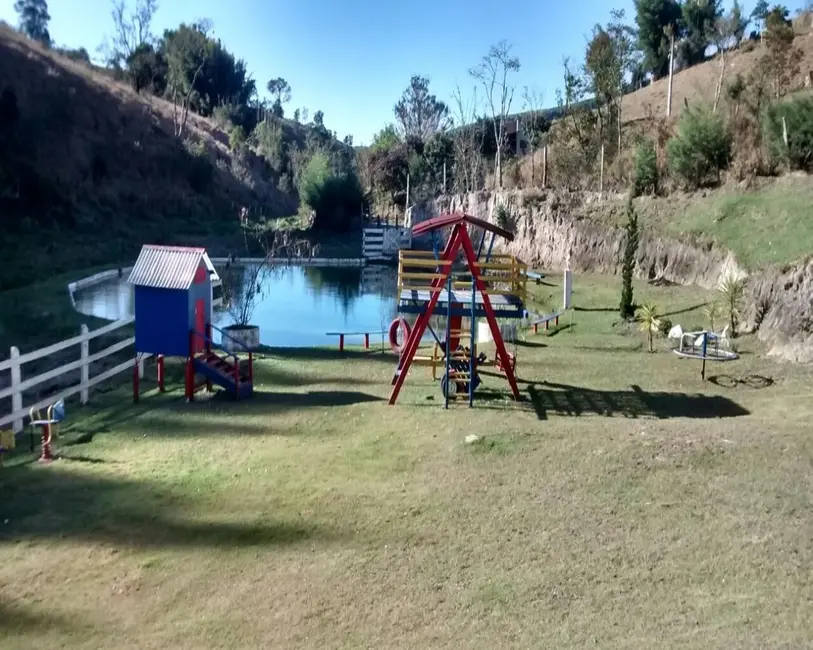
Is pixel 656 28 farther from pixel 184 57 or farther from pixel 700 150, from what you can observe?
pixel 184 57

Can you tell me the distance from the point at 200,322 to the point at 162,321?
77cm

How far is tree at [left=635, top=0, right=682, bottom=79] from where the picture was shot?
66.6m

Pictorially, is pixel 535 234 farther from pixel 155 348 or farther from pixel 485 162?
pixel 155 348

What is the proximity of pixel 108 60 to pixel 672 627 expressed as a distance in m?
92.2

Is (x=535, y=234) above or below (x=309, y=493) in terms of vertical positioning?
above

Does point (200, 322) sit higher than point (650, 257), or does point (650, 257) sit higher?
point (650, 257)

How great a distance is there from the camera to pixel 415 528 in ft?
25.7

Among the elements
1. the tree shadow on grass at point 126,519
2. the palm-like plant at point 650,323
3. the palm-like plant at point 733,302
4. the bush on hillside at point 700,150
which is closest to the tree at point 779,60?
the bush on hillside at point 700,150

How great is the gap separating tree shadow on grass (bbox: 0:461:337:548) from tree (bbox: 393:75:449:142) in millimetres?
69574

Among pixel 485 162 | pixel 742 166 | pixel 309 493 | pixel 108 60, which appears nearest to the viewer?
pixel 309 493

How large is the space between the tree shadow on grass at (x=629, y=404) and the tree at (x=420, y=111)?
2542 inches

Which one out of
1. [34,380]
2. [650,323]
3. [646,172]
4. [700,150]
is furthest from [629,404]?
[646,172]

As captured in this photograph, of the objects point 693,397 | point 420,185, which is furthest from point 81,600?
point 420,185

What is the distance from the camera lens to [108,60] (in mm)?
84938
